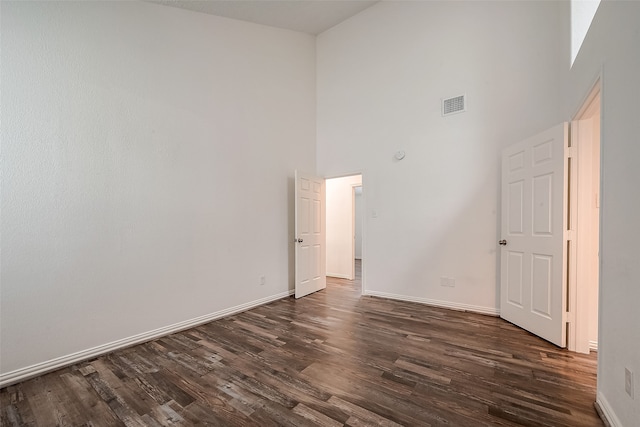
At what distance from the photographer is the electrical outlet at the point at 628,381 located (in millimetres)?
1311

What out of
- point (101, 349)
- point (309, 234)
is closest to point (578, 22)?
point (309, 234)

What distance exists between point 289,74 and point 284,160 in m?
1.44

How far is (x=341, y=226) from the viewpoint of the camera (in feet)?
19.0

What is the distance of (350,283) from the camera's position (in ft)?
16.9

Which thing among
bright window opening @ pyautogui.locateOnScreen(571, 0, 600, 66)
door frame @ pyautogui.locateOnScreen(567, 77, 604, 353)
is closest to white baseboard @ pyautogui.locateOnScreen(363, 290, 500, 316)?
door frame @ pyautogui.locateOnScreen(567, 77, 604, 353)

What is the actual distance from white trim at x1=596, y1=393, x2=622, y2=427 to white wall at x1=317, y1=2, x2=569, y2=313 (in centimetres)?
173

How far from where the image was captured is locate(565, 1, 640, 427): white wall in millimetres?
1286

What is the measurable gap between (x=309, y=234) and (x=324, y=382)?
8.71ft

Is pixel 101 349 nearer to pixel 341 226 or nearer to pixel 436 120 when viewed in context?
pixel 341 226

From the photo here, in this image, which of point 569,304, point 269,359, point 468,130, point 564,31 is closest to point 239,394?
point 269,359

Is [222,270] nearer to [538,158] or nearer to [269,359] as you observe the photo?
[269,359]

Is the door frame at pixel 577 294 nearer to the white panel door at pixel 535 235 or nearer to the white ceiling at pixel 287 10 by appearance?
the white panel door at pixel 535 235

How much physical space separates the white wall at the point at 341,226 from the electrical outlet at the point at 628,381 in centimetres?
428

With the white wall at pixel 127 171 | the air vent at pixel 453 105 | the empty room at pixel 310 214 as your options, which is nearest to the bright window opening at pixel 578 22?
the empty room at pixel 310 214
